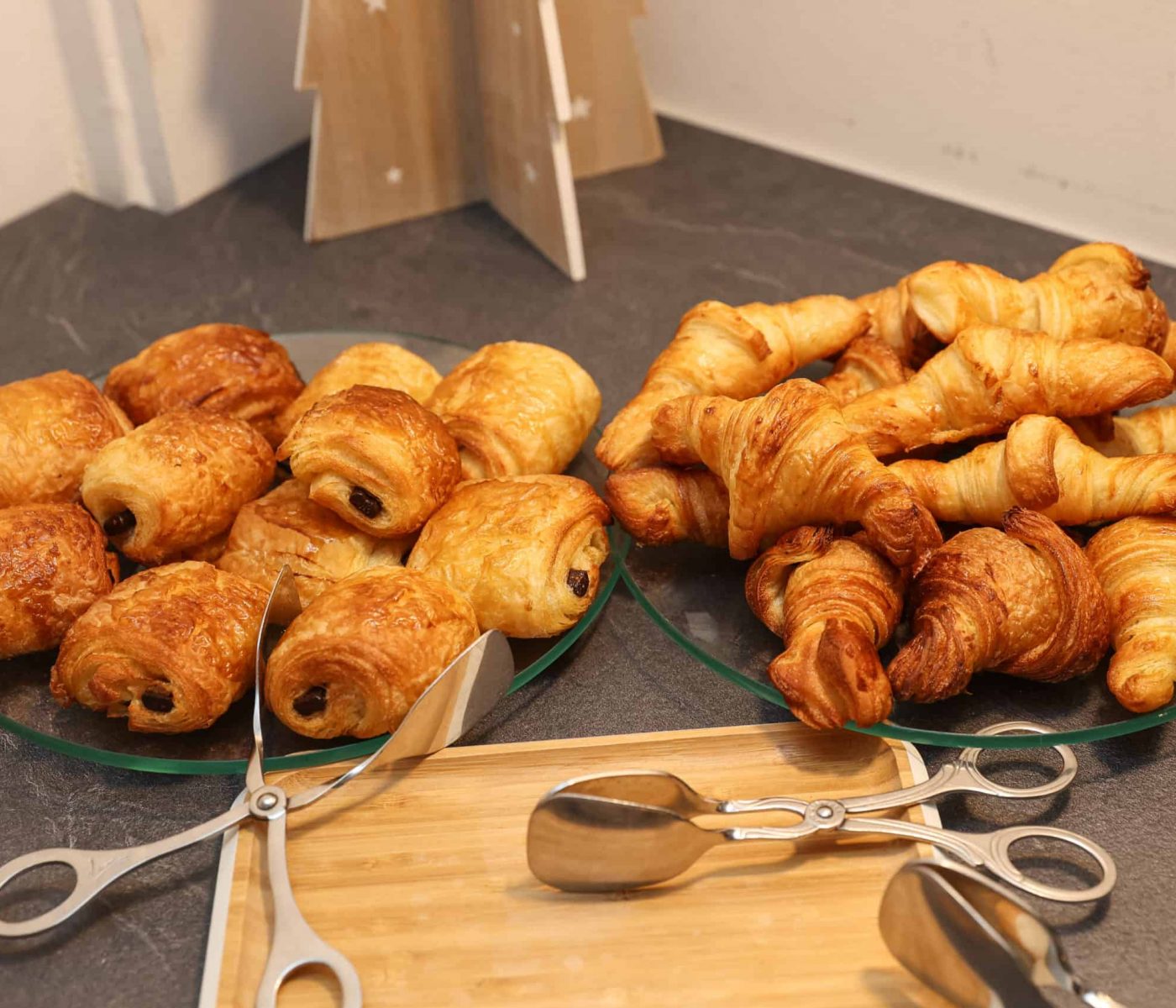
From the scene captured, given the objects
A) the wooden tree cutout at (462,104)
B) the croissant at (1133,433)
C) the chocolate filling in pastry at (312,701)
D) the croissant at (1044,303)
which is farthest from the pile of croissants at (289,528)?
the wooden tree cutout at (462,104)

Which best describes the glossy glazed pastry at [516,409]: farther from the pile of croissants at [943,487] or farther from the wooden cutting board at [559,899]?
the wooden cutting board at [559,899]

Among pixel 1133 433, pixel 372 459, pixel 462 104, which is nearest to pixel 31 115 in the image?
pixel 462 104

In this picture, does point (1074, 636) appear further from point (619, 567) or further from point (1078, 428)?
point (619, 567)

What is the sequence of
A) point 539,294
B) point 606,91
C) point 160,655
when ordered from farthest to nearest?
point 606,91 → point 539,294 → point 160,655

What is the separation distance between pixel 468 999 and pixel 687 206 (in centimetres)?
148

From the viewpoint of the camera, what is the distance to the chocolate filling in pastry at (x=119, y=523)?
112 cm

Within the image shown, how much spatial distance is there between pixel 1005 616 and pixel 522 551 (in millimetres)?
402

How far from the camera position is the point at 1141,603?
0.97m

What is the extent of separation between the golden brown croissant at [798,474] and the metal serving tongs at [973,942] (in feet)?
1.01

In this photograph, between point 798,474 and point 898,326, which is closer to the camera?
point 798,474

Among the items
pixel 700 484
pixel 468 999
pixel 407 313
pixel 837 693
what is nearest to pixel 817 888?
pixel 837 693

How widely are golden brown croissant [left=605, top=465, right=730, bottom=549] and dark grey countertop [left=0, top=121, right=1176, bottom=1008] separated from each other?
0.11m

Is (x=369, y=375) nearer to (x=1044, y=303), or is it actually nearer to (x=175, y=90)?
(x=1044, y=303)

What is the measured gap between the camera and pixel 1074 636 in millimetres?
961
